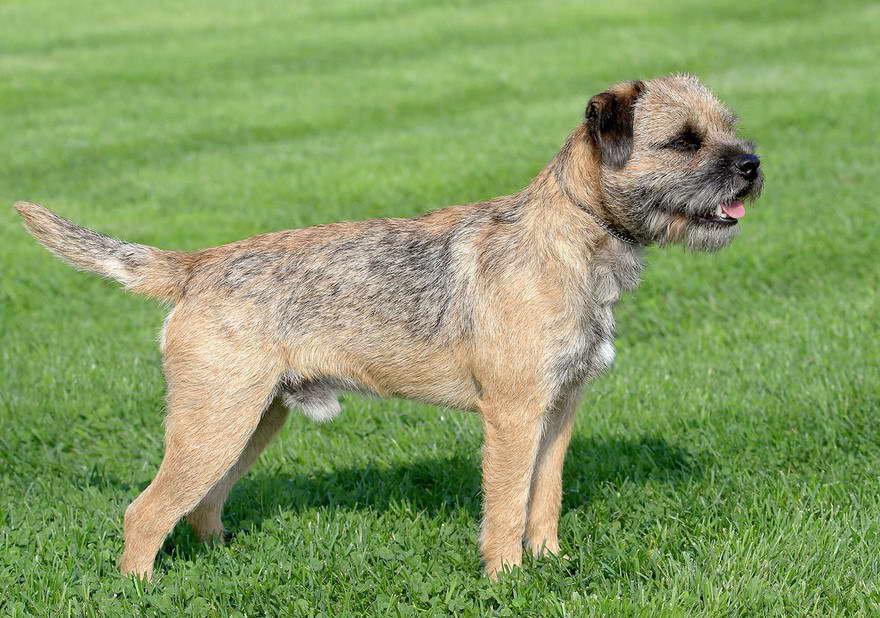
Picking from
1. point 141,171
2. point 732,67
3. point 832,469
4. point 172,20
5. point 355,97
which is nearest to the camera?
point 832,469

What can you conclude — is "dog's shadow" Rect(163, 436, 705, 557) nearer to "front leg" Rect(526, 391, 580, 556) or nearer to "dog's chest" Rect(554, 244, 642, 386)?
"front leg" Rect(526, 391, 580, 556)

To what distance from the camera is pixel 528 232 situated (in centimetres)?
461

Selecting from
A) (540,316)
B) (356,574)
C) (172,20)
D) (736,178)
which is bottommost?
(172,20)

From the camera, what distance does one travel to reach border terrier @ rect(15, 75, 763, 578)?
4.46 metres

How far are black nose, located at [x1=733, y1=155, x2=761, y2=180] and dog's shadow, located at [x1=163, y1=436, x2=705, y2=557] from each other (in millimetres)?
1703

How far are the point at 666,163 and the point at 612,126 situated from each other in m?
0.32

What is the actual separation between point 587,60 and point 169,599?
62.0ft

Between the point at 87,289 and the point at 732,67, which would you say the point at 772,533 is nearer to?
the point at 87,289

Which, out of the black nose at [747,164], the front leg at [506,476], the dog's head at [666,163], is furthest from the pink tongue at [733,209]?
the front leg at [506,476]

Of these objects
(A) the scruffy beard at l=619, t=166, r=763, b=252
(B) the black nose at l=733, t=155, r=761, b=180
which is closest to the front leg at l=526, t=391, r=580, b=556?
(A) the scruffy beard at l=619, t=166, r=763, b=252

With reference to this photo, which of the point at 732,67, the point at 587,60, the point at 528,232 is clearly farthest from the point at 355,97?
the point at 528,232

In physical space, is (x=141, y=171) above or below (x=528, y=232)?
below

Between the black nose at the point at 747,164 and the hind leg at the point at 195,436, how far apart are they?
92.3 inches

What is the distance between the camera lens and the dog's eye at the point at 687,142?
457 cm
